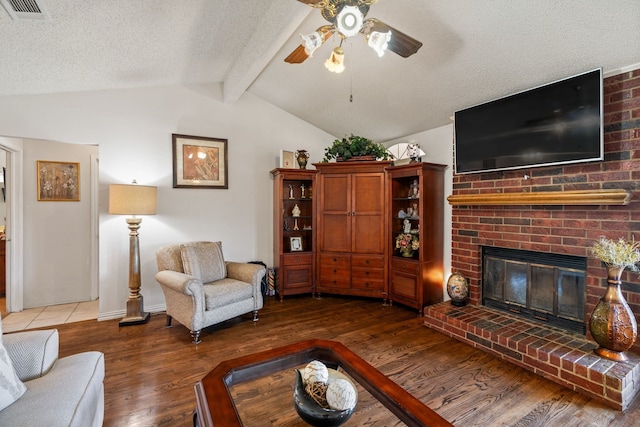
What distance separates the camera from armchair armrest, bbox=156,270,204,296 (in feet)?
8.52

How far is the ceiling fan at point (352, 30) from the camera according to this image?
5.27 ft

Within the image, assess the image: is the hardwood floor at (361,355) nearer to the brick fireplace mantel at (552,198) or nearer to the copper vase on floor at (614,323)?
the copper vase on floor at (614,323)

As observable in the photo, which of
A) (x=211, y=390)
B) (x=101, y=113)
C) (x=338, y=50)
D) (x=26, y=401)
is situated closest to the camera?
(x=26, y=401)

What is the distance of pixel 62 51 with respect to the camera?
2.30 metres

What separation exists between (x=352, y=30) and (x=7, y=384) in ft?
7.28

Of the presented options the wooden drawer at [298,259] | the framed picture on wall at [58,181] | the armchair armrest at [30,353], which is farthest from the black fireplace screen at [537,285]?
the framed picture on wall at [58,181]

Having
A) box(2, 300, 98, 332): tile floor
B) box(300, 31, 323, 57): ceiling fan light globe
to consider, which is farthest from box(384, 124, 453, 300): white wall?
box(2, 300, 98, 332): tile floor

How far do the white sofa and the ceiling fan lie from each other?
2053mm

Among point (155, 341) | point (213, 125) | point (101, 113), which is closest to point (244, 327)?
point (155, 341)

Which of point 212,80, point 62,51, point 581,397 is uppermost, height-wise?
point 212,80

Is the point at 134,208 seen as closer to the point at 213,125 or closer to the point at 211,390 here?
the point at 213,125

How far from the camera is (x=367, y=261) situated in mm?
3822

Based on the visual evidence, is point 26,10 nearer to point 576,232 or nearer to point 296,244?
point 296,244

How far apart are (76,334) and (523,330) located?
13.3 ft
